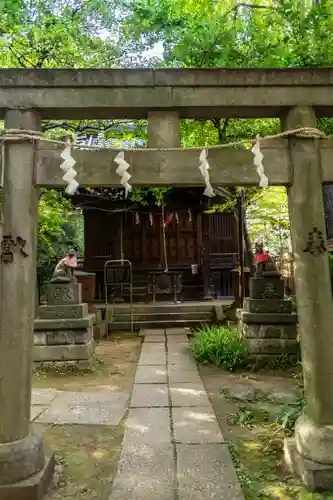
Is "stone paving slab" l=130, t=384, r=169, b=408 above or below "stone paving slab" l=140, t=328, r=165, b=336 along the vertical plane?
below

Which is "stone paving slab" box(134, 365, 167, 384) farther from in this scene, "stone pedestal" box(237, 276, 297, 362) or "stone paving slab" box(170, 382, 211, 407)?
"stone pedestal" box(237, 276, 297, 362)

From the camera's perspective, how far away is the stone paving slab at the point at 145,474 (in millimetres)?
2914

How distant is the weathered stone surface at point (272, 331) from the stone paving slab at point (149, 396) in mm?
2415

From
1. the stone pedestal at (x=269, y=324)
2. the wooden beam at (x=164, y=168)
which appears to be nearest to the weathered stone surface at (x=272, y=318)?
the stone pedestal at (x=269, y=324)

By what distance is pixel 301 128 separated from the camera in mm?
3311

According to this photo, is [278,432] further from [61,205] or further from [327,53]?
[61,205]

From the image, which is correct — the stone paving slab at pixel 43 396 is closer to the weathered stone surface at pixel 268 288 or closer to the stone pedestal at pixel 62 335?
the stone pedestal at pixel 62 335

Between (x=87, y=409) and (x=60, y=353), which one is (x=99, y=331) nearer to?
(x=60, y=353)

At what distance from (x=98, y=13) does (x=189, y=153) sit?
7.98 meters

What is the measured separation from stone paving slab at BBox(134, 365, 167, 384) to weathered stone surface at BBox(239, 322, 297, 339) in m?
1.88

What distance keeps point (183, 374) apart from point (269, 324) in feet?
6.99

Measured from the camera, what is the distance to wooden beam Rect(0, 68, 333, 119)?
329cm

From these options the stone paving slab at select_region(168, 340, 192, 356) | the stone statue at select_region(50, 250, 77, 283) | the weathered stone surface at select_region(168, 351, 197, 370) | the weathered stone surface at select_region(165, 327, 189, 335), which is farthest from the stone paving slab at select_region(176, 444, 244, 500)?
the weathered stone surface at select_region(165, 327, 189, 335)

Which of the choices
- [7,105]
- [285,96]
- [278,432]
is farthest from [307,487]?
[7,105]
